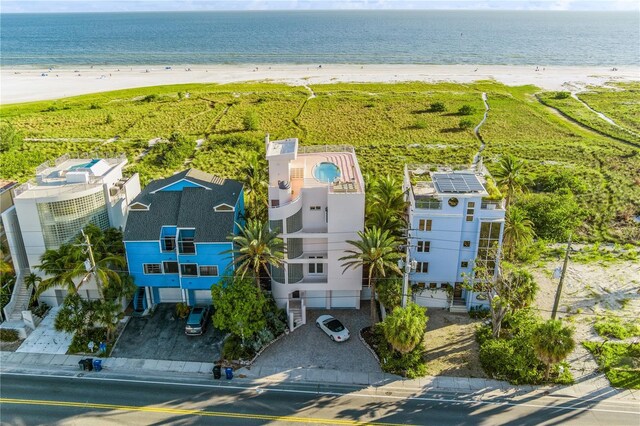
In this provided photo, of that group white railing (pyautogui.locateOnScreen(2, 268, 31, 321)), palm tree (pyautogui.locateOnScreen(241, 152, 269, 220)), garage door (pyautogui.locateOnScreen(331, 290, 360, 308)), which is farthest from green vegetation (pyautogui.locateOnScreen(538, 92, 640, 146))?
white railing (pyautogui.locateOnScreen(2, 268, 31, 321))

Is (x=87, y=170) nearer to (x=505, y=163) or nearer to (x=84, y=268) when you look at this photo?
(x=84, y=268)

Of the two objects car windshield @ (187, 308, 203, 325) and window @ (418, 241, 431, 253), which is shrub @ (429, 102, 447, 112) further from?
car windshield @ (187, 308, 203, 325)

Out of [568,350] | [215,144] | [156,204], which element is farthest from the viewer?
[215,144]

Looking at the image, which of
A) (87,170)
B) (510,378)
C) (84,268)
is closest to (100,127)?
(87,170)

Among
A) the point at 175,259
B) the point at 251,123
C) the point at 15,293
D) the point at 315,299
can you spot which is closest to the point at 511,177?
the point at 315,299

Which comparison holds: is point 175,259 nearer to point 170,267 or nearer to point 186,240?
point 170,267
